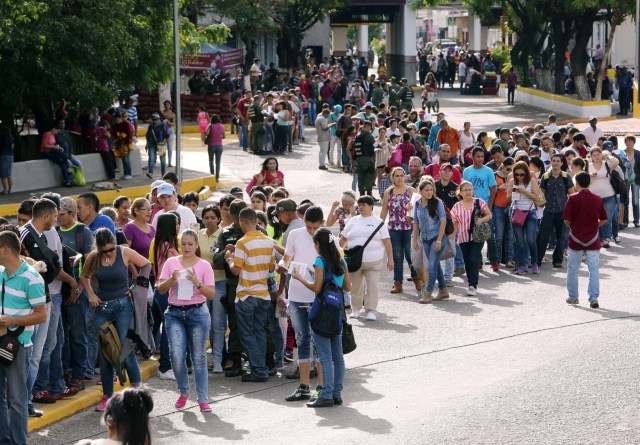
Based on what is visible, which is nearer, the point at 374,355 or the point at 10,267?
the point at 10,267

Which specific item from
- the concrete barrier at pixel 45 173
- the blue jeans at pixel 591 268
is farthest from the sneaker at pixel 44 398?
the concrete barrier at pixel 45 173

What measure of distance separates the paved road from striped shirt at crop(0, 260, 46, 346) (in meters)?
1.39

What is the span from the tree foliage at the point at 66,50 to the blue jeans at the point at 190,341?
45.3ft

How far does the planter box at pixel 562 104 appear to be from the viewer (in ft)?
141

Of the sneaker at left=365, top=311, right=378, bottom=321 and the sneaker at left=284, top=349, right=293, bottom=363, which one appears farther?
the sneaker at left=365, top=311, right=378, bottom=321

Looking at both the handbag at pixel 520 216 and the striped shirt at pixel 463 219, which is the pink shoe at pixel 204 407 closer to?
the striped shirt at pixel 463 219

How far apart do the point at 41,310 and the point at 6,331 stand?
0.29 meters

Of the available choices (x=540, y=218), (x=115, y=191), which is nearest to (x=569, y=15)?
(x=115, y=191)

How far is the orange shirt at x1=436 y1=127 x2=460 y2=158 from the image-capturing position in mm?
Result: 25391

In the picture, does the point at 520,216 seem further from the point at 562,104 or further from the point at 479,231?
the point at 562,104

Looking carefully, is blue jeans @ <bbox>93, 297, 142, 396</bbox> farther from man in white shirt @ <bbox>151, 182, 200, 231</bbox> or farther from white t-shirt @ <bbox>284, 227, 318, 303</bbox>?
man in white shirt @ <bbox>151, 182, 200, 231</bbox>

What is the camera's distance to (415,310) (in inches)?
618

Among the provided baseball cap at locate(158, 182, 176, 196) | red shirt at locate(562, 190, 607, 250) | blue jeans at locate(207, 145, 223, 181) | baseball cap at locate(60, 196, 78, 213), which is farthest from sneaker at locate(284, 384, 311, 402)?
blue jeans at locate(207, 145, 223, 181)

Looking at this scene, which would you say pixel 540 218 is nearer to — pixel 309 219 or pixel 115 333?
pixel 309 219
